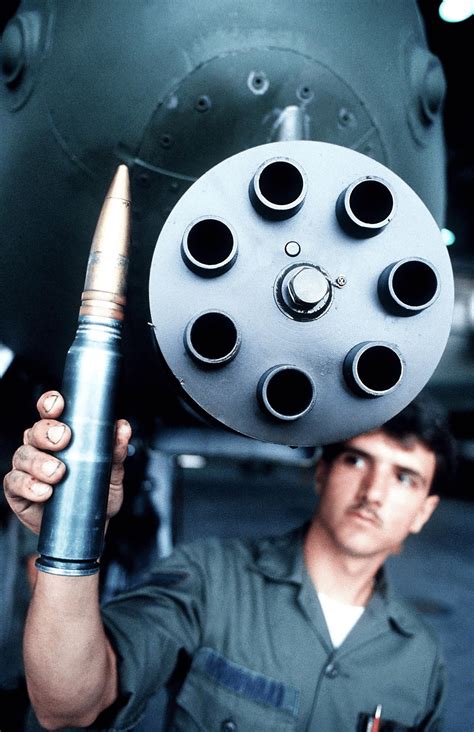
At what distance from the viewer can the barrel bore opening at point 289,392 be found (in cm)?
58

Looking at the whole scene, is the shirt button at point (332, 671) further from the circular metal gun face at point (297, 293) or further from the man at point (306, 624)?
the circular metal gun face at point (297, 293)

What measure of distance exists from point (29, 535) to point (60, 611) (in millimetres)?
1239

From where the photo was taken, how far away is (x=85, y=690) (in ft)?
2.88

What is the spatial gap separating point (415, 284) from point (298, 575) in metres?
1.02

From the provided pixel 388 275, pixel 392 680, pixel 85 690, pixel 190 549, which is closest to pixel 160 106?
pixel 388 275

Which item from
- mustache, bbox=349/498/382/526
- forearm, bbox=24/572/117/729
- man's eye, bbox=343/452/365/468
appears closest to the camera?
forearm, bbox=24/572/117/729

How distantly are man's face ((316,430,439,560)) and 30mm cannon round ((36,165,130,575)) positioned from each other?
93cm

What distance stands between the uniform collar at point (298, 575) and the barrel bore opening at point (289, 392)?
0.96 meters

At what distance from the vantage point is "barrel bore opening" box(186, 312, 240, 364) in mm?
555

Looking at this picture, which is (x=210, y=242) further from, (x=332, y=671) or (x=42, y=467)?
(x=332, y=671)

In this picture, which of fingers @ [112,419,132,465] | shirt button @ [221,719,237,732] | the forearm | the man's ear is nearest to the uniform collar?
the man's ear

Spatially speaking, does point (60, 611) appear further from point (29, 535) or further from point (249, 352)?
point (29, 535)

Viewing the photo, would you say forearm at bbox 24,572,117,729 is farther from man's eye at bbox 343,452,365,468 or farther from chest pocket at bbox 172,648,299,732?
man's eye at bbox 343,452,365,468

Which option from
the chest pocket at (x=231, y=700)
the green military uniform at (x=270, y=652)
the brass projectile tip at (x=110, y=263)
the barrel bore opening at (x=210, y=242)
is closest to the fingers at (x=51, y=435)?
the brass projectile tip at (x=110, y=263)
